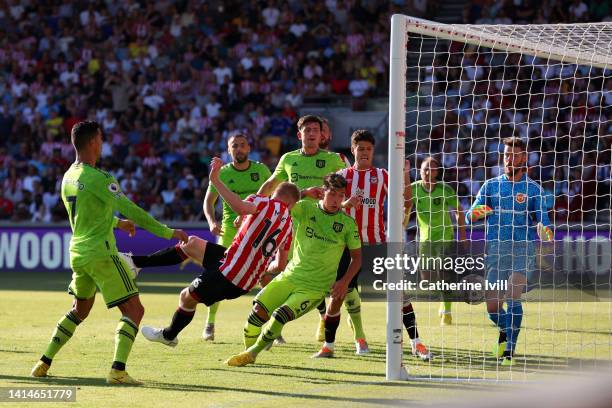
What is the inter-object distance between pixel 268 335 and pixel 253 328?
42 centimetres

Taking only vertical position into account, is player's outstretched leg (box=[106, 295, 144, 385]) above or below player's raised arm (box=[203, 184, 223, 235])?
below

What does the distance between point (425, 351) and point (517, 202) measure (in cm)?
156

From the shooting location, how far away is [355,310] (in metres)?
8.80

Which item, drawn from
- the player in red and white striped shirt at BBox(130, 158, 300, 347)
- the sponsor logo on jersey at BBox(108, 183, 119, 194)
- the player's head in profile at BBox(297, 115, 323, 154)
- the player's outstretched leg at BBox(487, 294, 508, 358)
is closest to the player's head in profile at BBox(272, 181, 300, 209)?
the player in red and white striped shirt at BBox(130, 158, 300, 347)

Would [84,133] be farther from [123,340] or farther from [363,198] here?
[363,198]

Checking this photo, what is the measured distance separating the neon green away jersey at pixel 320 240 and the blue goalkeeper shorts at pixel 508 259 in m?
1.37

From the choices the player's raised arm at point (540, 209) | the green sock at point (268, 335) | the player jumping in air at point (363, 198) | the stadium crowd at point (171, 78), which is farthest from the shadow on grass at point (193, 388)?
the stadium crowd at point (171, 78)

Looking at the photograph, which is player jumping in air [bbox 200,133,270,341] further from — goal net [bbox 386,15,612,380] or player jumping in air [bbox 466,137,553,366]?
player jumping in air [bbox 466,137,553,366]

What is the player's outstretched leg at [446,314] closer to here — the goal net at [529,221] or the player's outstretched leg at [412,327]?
the goal net at [529,221]

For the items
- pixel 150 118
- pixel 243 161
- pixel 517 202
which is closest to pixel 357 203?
pixel 517 202

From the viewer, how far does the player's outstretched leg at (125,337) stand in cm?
665

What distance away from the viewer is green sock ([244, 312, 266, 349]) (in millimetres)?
7664

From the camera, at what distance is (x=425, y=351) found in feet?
27.0

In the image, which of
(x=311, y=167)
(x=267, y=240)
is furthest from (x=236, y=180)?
(x=267, y=240)
